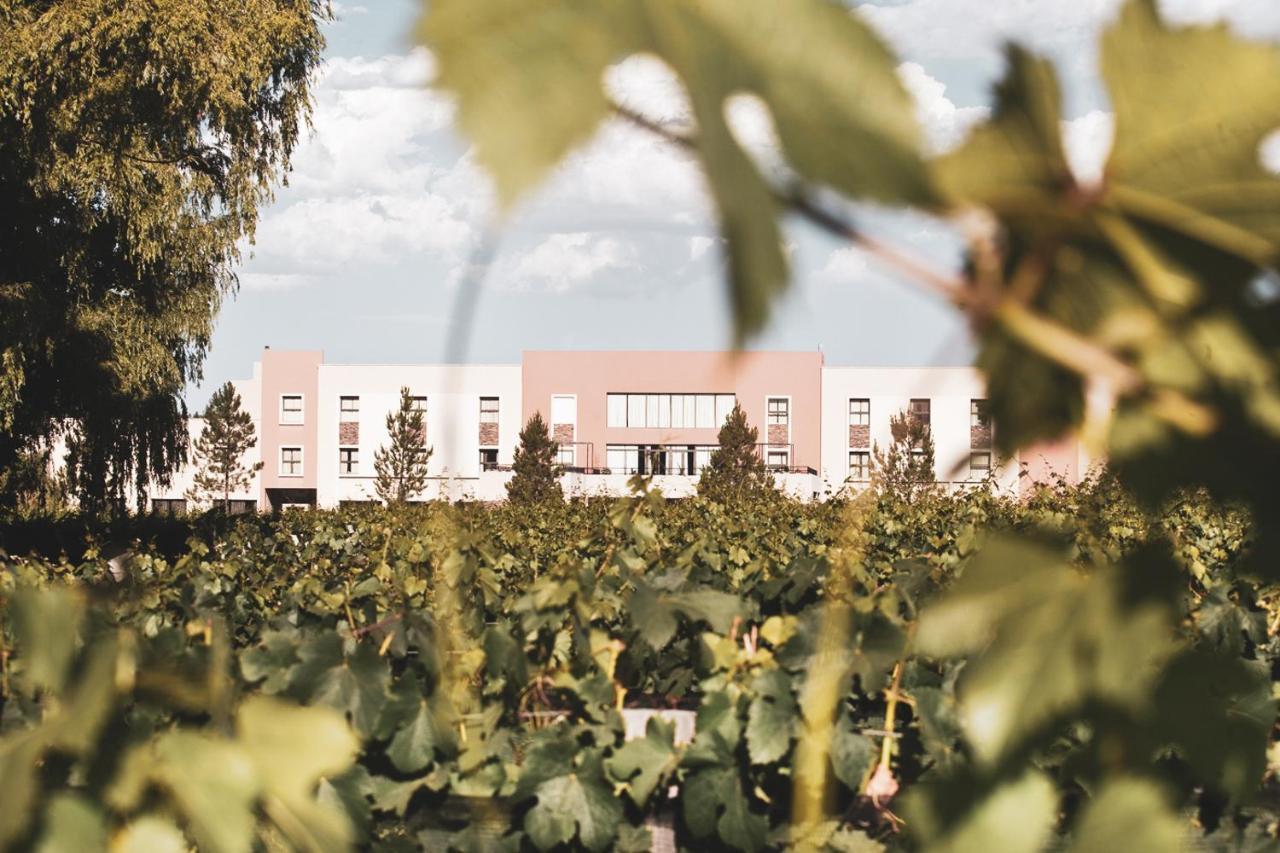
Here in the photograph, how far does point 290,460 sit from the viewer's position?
3816cm

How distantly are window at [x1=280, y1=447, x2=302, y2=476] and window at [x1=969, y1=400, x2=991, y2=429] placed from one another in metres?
39.1

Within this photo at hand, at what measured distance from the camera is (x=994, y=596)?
0.24 metres

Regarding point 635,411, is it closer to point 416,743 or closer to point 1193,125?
point 416,743

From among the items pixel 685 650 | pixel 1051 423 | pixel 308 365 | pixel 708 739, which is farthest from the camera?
pixel 308 365

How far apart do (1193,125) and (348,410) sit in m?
34.1

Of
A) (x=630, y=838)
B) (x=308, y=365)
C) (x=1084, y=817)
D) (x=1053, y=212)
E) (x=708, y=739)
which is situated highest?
(x=308, y=365)

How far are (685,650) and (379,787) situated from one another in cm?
97

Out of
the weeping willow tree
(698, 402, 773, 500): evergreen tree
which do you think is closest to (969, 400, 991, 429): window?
the weeping willow tree

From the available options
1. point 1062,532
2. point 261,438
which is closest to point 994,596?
point 1062,532

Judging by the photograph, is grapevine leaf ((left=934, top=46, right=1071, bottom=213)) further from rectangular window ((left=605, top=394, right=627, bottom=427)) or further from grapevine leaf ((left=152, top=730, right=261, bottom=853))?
rectangular window ((left=605, top=394, right=627, bottom=427))

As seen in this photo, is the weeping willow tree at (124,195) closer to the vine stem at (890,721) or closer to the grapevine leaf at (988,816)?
the vine stem at (890,721)

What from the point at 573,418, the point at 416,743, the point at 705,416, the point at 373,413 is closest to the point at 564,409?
the point at 573,418

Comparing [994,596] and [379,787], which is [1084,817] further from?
[379,787]

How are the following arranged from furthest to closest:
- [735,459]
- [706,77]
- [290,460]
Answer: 1. [290,460]
2. [735,459]
3. [706,77]
